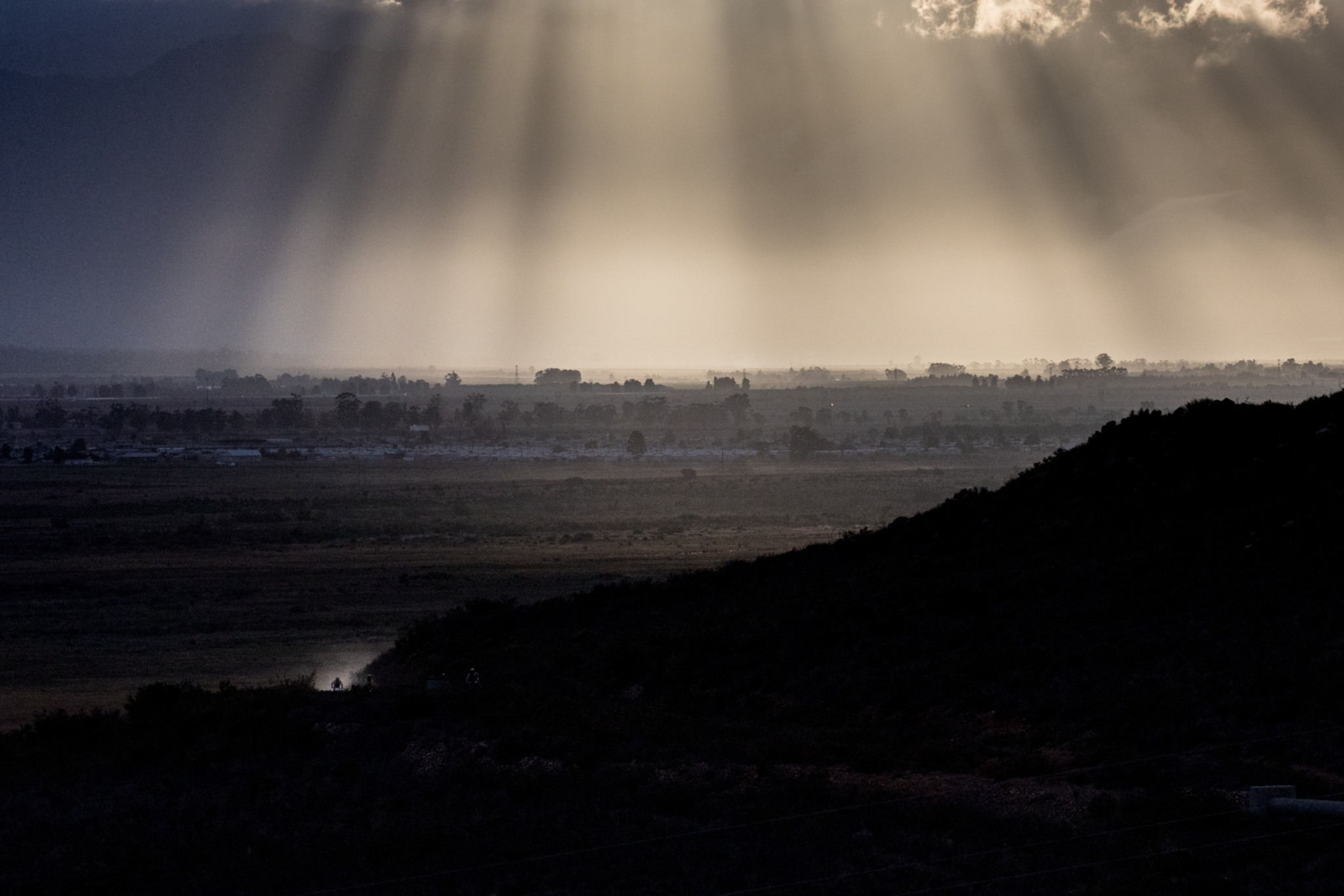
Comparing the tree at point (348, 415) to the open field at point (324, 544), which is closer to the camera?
the open field at point (324, 544)

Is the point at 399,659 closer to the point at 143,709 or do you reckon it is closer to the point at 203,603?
the point at 143,709

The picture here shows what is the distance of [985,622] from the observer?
67.5 ft

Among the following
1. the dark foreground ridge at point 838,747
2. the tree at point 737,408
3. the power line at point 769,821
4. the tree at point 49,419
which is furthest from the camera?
the tree at point 737,408

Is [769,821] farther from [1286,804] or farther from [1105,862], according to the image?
[1286,804]

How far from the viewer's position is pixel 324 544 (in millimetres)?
60188

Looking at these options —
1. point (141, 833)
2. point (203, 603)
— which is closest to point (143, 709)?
point (141, 833)

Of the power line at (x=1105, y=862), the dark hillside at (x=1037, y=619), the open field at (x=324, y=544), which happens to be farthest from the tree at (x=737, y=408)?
the power line at (x=1105, y=862)

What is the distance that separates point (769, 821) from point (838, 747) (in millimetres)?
2789

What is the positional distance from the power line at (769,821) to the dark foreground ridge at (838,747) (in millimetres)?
56

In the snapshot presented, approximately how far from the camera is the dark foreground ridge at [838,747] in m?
11.8

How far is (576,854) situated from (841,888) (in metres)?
2.75

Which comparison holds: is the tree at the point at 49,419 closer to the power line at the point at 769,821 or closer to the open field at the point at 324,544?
the open field at the point at 324,544

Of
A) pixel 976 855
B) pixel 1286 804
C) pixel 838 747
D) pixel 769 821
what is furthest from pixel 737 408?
pixel 1286 804

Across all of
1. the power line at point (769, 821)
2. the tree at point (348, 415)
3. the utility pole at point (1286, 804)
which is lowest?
the power line at point (769, 821)
